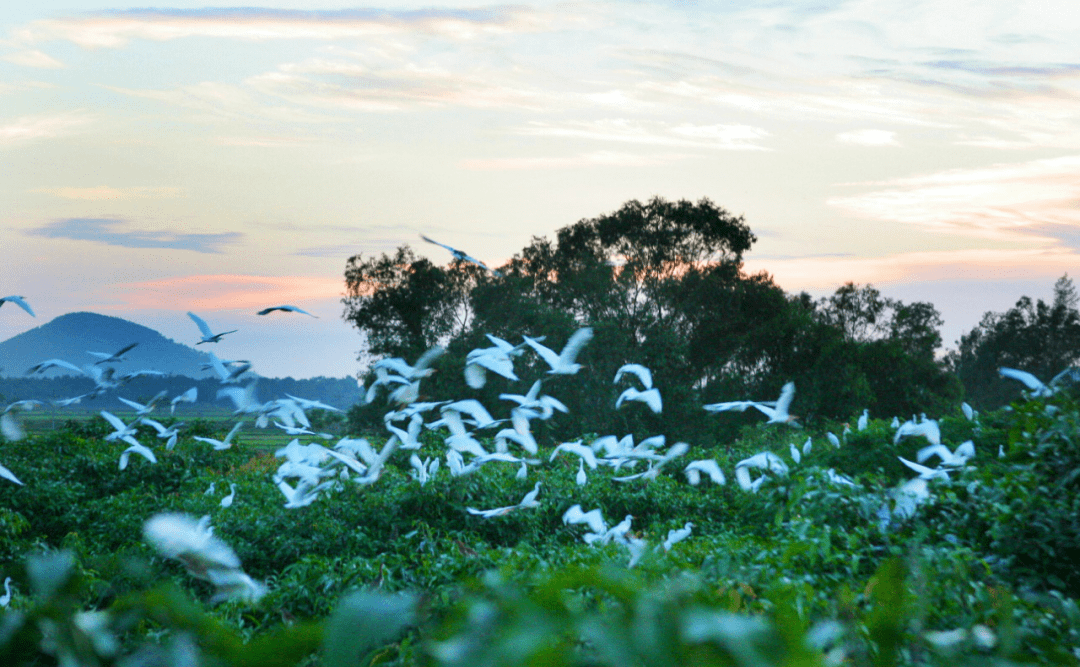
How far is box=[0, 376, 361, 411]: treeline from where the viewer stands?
26.0 feet

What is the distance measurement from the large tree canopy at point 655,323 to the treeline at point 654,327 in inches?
1.4

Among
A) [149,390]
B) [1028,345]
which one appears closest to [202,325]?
[149,390]

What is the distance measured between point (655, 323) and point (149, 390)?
18.5 metres

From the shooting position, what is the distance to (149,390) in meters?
28.3

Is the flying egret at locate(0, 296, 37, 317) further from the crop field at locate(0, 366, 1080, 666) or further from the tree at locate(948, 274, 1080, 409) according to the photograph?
the tree at locate(948, 274, 1080, 409)

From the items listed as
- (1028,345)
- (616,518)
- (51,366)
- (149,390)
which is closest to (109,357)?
(51,366)

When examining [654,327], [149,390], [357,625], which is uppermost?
[357,625]

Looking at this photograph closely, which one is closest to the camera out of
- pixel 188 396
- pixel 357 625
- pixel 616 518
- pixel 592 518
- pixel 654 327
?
pixel 357 625

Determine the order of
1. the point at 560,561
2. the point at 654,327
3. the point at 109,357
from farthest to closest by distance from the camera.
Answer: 1. the point at 654,327
2. the point at 109,357
3. the point at 560,561

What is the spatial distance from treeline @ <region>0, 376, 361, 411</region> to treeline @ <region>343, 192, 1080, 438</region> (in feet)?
10.0

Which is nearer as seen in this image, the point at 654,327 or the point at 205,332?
the point at 205,332

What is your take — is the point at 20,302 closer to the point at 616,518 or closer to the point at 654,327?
the point at 616,518

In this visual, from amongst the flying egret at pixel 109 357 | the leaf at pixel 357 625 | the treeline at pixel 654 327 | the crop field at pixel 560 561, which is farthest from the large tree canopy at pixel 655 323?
the leaf at pixel 357 625

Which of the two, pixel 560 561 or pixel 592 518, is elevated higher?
pixel 560 561
